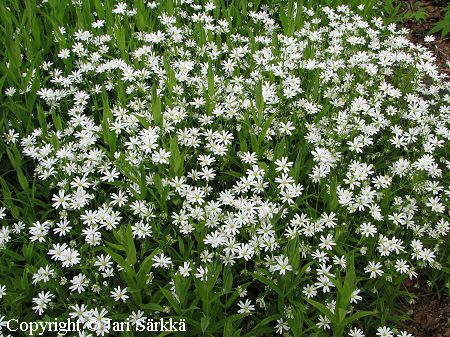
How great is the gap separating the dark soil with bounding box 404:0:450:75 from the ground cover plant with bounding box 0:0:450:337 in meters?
1.35

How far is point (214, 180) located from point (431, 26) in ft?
13.2

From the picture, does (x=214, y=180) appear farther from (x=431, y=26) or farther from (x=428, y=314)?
(x=431, y=26)

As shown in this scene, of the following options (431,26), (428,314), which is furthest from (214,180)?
(431,26)

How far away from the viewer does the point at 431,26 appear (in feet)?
20.7

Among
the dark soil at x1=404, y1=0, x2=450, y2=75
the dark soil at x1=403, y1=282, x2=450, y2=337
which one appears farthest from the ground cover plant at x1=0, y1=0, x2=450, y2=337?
the dark soil at x1=404, y1=0, x2=450, y2=75

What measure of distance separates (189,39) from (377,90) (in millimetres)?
1796

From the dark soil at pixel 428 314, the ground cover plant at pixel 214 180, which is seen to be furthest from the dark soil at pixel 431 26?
the dark soil at pixel 428 314

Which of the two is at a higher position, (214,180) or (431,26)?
(431,26)

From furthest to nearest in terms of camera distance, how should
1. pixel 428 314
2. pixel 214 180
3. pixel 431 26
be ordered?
pixel 431 26 → pixel 214 180 → pixel 428 314

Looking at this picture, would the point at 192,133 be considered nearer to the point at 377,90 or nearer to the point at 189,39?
the point at 189,39

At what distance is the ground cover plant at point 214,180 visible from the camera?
3135 mm

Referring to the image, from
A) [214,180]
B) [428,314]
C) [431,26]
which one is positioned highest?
[431,26]

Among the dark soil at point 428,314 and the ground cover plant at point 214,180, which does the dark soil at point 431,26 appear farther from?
the dark soil at point 428,314

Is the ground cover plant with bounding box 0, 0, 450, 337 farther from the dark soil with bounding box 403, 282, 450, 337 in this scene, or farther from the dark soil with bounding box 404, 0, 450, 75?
the dark soil with bounding box 404, 0, 450, 75
